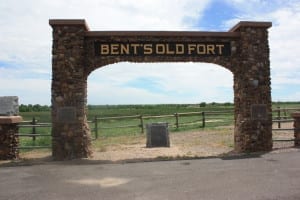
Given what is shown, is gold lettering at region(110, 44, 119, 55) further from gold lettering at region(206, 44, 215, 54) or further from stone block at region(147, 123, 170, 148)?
stone block at region(147, 123, 170, 148)

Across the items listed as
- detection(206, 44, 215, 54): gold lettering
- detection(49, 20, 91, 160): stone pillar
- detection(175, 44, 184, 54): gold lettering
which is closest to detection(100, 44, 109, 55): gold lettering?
detection(49, 20, 91, 160): stone pillar

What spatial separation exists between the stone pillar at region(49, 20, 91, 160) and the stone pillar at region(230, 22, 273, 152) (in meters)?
4.97

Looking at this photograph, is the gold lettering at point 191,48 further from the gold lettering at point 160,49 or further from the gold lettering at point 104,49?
the gold lettering at point 104,49

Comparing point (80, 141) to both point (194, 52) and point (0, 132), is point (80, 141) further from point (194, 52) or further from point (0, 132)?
point (194, 52)

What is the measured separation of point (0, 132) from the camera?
39.5 ft

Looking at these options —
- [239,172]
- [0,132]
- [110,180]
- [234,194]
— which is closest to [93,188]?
[110,180]

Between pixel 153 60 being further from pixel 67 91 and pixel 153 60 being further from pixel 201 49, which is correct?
pixel 67 91

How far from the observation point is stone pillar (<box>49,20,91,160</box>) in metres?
12.1

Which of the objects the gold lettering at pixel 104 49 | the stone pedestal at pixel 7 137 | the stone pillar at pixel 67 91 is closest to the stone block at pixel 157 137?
the stone pillar at pixel 67 91

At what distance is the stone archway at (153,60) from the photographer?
12078 millimetres

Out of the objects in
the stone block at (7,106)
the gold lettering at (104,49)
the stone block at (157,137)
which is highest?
the gold lettering at (104,49)

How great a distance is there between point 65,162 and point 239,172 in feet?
16.4

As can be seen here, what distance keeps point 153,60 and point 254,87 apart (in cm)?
331

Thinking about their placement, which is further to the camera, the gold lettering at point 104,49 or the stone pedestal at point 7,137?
the gold lettering at point 104,49
